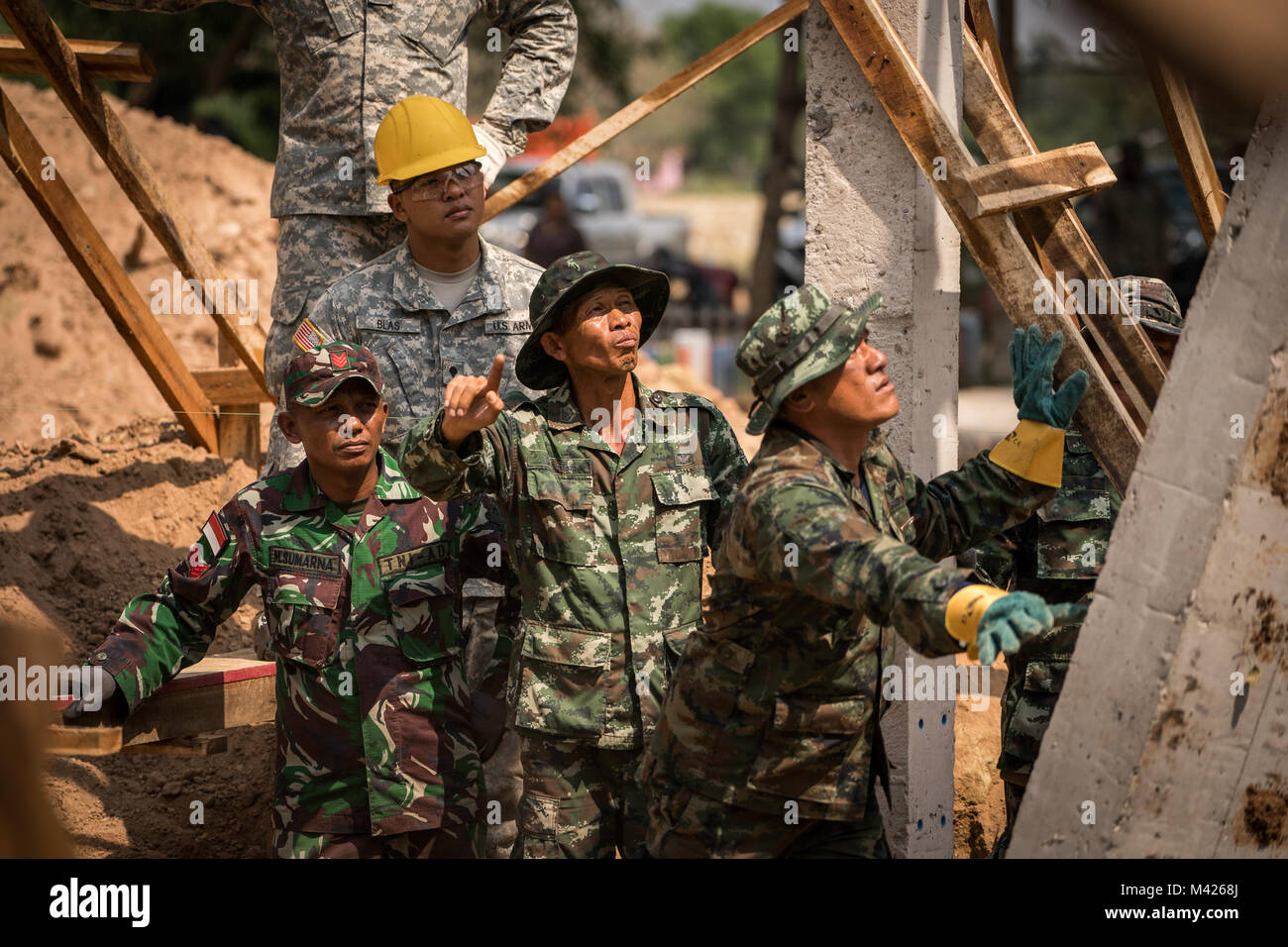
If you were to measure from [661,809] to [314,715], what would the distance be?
1053mm

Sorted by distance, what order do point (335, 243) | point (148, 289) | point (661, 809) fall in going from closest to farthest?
point (661, 809) < point (335, 243) < point (148, 289)

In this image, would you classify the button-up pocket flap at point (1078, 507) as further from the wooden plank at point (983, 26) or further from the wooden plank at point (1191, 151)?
the wooden plank at point (983, 26)

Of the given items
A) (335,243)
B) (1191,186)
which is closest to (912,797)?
(1191,186)

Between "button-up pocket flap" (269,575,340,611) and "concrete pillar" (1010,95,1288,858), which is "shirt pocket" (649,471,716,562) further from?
"concrete pillar" (1010,95,1288,858)

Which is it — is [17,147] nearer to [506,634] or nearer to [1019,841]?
[506,634]

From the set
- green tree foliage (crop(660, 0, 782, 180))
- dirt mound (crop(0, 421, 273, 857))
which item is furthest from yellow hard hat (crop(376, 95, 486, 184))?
green tree foliage (crop(660, 0, 782, 180))

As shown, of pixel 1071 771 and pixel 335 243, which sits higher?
pixel 335 243

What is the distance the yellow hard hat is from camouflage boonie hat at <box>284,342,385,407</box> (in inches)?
35.6

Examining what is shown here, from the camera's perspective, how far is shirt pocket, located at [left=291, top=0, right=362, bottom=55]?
4.81m

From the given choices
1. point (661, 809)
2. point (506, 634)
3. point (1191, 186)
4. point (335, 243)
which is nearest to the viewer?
point (661, 809)

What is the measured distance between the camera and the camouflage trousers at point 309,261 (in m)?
4.80

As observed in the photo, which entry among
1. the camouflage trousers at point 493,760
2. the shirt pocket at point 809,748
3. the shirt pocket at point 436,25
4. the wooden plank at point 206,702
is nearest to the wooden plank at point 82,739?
the wooden plank at point 206,702

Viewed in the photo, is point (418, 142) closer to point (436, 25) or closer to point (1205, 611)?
point (436, 25)

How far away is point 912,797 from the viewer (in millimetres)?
3973
